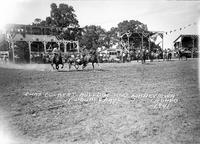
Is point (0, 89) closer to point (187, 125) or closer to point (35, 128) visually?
point (35, 128)

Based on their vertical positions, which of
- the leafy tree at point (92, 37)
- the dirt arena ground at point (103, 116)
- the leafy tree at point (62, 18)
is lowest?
the dirt arena ground at point (103, 116)

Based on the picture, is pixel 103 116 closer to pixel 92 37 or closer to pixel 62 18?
pixel 62 18

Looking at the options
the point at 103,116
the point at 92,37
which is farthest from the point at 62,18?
the point at 92,37

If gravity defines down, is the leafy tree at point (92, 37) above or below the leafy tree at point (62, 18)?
above

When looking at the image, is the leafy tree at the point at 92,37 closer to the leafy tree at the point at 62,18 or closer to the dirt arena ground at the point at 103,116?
the leafy tree at the point at 62,18

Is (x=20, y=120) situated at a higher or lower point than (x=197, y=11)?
lower

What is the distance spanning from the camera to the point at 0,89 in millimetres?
8938

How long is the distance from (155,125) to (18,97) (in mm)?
5036

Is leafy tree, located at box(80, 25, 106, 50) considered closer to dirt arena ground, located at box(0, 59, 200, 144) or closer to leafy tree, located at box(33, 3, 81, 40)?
leafy tree, located at box(33, 3, 81, 40)

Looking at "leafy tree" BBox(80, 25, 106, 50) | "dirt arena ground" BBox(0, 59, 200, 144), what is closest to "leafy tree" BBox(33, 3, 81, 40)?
"dirt arena ground" BBox(0, 59, 200, 144)

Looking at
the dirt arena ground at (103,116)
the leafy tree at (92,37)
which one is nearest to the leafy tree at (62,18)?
the dirt arena ground at (103,116)

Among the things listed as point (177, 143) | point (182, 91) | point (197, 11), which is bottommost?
point (177, 143)

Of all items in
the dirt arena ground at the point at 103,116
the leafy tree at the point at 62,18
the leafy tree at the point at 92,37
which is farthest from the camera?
the leafy tree at the point at 92,37

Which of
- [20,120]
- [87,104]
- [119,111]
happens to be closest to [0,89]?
[20,120]
